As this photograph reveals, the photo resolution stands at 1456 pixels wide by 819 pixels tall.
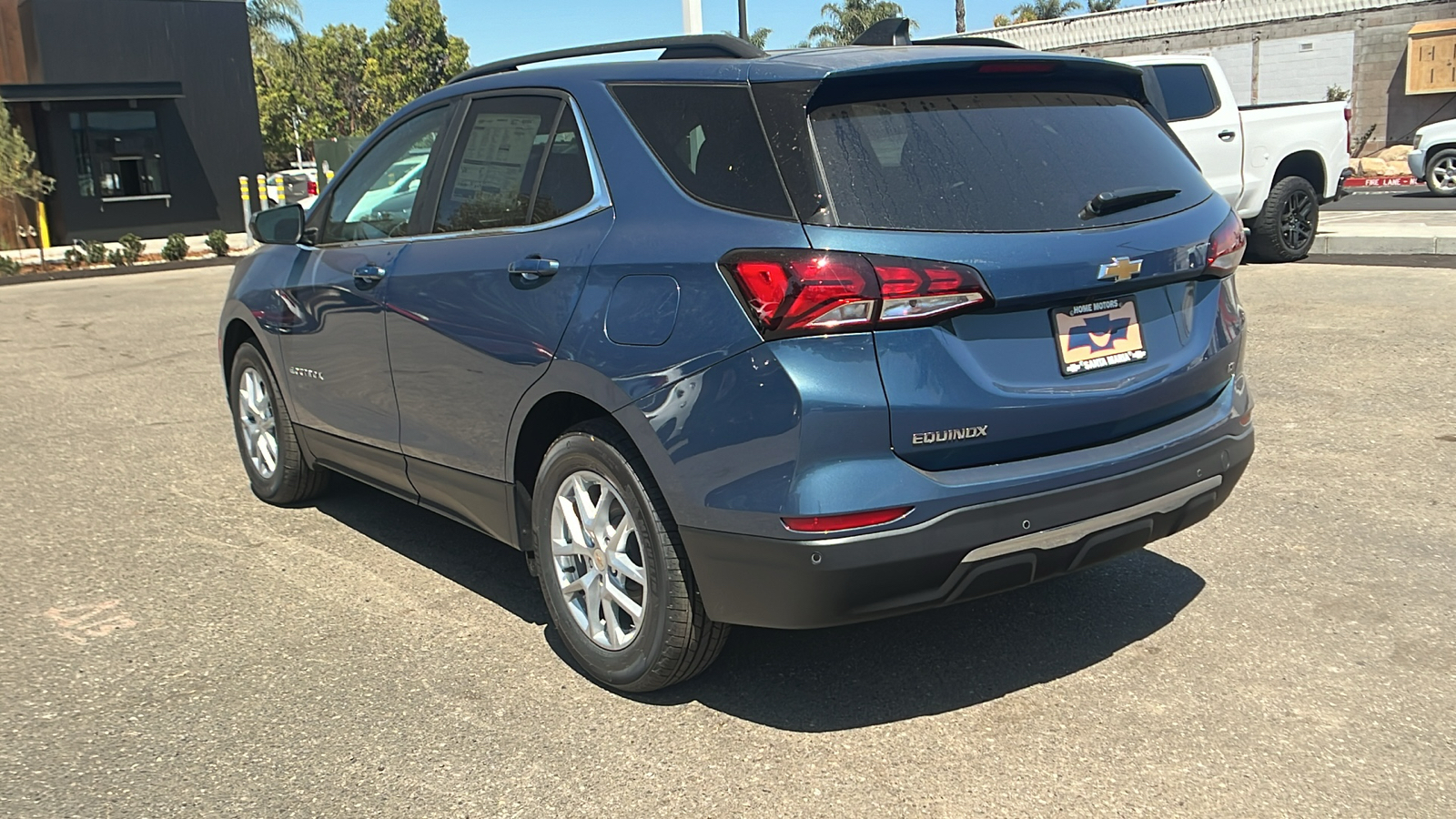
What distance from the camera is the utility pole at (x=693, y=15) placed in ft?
33.6

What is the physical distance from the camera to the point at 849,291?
117 inches

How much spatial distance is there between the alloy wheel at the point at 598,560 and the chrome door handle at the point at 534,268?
1.92 ft

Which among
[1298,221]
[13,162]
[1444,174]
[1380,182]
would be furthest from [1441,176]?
[13,162]

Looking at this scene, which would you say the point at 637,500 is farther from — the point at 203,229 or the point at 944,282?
the point at 203,229

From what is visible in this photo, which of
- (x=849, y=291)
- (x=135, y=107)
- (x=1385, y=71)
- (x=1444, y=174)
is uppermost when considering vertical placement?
(x=135, y=107)

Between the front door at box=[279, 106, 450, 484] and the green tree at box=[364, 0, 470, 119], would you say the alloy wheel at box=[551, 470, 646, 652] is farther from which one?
the green tree at box=[364, 0, 470, 119]

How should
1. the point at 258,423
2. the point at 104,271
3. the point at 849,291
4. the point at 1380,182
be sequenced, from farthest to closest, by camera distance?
1. the point at 1380,182
2. the point at 104,271
3. the point at 258,423
4. the point at 849,291

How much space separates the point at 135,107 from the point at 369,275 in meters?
28.1

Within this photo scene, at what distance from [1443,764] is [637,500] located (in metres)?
2.08

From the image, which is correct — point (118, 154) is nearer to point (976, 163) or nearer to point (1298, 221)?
point (1298, 221)

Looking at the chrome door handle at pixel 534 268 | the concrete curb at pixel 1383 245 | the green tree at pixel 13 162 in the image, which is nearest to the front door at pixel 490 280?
the chrome door handle at pixel 534 268

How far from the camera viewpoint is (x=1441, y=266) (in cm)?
1145

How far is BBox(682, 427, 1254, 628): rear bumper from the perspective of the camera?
3.02 m

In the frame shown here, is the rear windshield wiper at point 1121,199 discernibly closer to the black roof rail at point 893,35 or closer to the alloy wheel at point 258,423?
the black roof rail at point 893,35
